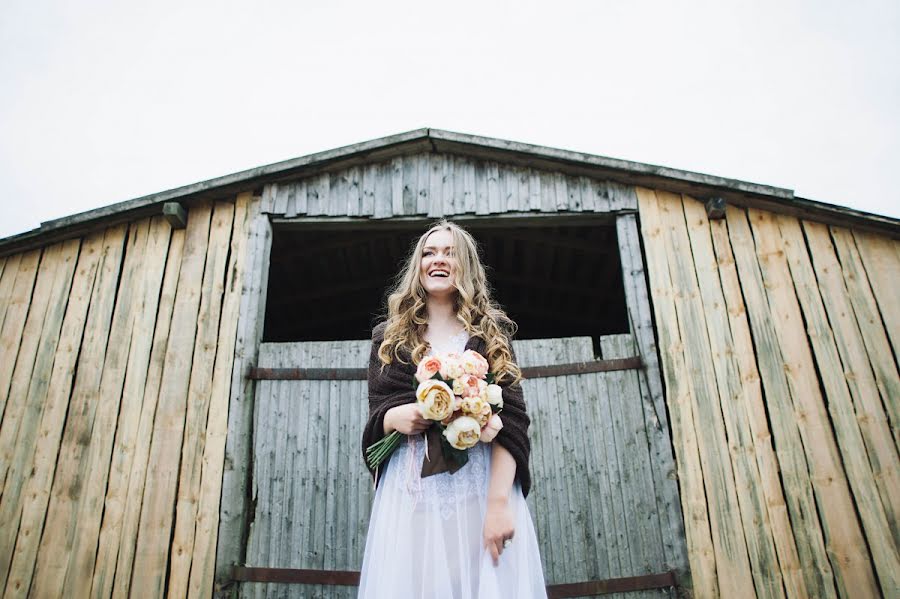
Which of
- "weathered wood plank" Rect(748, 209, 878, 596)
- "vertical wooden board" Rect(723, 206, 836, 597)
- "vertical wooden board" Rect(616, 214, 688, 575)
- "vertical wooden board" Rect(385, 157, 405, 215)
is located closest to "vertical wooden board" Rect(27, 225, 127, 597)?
"vertical wooden board" Rect(385, 157, 405, 215)

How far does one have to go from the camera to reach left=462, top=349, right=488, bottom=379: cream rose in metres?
2.33

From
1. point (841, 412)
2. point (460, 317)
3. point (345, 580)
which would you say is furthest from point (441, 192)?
point (841, 412)

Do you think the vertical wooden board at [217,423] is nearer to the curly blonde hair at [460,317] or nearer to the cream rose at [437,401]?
the curly blonde hair at [460,317]

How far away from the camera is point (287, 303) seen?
8453mm

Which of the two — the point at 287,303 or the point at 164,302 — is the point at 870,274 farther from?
the point at 287,303

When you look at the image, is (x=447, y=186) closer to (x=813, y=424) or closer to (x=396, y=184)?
(x=396, y=184)

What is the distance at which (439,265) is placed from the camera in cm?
285

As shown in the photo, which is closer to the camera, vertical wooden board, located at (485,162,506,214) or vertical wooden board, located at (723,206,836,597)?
vertical wooden board, located at (723,206,836,597)

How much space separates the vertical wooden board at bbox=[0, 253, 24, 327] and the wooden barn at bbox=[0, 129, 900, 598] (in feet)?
0.07

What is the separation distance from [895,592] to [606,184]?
153 inches

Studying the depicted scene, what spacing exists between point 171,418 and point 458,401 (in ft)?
11.9

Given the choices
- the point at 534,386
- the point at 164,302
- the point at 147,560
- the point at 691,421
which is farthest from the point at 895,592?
the point at 164,302

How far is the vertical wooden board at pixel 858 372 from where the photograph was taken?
4457 millimetres

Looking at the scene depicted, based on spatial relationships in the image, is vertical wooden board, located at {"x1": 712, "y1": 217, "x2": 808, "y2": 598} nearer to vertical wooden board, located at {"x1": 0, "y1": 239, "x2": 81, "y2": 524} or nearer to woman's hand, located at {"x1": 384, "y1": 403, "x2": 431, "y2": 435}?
woman's hand, located at {"x1": 384, "y1": 403, "x2": 431, "y2": 435}
